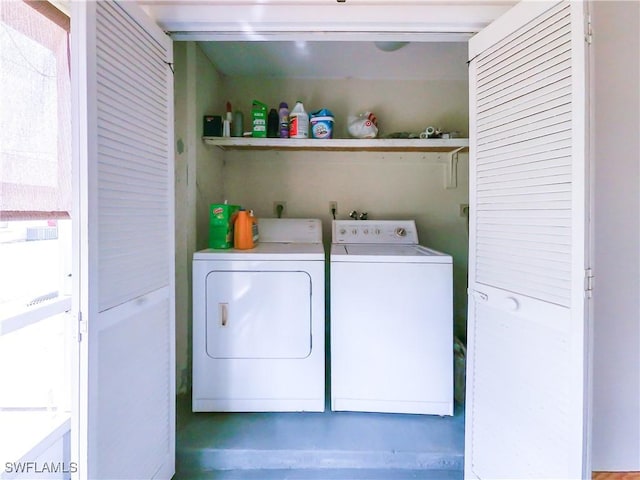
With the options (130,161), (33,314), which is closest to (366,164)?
(130,161)

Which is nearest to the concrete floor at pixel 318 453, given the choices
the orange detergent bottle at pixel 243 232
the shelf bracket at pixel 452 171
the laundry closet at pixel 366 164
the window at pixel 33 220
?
A: the window at pixel 33 220

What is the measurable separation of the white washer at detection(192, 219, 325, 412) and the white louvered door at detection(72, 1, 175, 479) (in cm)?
37

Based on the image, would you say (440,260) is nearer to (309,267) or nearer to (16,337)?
(309,267)

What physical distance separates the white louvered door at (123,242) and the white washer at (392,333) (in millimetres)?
938

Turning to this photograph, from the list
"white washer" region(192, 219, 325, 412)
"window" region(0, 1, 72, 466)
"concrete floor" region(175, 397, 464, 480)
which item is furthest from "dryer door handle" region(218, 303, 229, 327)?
"window" region(0, 1, 72, 466)

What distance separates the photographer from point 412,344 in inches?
76.0

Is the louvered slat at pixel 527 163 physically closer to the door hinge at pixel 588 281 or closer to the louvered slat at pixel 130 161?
the door hinge at pixel 588 281

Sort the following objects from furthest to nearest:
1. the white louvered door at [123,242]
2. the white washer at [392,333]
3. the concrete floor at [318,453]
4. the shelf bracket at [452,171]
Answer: the shelf bracket at [452,171] → the white washer at [392,333] → the concrete floor at [318,453] → the white louvered door at [123,242]

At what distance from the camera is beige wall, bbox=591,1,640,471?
1368 millimetres

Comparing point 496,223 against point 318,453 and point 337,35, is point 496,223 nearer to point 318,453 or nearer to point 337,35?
point 337,35

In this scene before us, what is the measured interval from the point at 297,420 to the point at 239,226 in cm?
127

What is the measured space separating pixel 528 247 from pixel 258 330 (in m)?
1.46

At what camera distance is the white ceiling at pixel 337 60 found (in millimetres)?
2324

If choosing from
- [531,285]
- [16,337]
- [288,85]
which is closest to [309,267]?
[531,285]
